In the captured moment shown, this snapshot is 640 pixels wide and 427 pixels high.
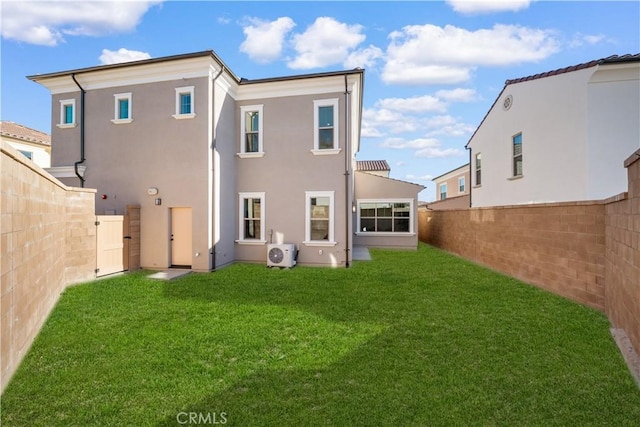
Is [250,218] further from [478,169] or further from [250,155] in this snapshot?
[478,169]

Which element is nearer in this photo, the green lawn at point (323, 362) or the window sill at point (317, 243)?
the green lawn at point (323, 362)

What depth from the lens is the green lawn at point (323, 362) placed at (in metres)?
2.84

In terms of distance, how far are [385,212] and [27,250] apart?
13332 mm

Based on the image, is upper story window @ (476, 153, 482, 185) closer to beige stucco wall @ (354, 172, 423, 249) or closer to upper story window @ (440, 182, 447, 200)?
beige stucco wall @ (354, 172, 423, 249)

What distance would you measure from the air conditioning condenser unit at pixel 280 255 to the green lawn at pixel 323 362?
124 inches

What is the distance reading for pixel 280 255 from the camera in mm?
9930

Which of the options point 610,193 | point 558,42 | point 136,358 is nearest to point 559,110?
point 558,42

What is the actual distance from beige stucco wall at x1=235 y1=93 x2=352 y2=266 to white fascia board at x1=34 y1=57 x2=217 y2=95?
2.07 m

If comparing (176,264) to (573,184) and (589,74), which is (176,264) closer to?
(573,184)

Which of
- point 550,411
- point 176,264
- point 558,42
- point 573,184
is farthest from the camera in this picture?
point 176,264

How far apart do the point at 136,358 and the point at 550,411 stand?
4647 mm

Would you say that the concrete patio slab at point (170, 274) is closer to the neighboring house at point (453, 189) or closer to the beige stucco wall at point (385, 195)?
the beige stucco wall at point (385, 195)

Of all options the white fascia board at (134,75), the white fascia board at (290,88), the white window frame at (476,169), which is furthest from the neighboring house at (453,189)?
the white fascia board at (134,75)

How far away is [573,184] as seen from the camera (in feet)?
28.6
